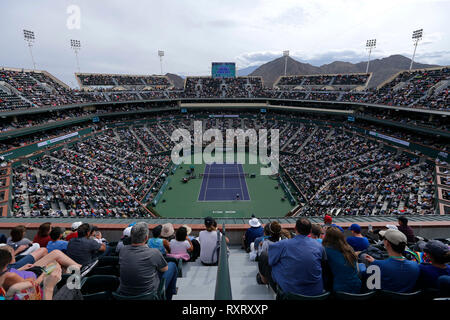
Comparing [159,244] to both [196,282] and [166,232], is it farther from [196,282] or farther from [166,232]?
[196,282]

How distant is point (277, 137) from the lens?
4400cm

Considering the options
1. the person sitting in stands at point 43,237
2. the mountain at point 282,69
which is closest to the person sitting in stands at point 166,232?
the person sitting in stands at point 43,237

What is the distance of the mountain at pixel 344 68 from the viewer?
147913 millimetres

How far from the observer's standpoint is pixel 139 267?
3.03 metres

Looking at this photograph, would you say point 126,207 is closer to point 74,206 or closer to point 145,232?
point 74,206

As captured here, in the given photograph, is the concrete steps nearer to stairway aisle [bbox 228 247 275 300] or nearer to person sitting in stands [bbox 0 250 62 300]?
stairway aisle [bbox 228 247 275 300]

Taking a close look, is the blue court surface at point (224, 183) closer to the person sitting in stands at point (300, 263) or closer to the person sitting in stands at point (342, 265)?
the person sitting in stands at point (300, 263)

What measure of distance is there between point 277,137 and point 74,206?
36.0 m

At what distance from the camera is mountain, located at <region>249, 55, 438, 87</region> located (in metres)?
148

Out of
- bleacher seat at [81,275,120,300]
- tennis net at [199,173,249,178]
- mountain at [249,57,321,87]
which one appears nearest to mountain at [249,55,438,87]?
mountain at [249,57,321,87]

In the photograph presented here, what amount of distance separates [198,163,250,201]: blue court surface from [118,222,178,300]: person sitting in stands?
2363cm

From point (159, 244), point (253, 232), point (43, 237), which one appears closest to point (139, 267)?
point (159, 244)

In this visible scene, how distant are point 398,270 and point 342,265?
817 millimetres
